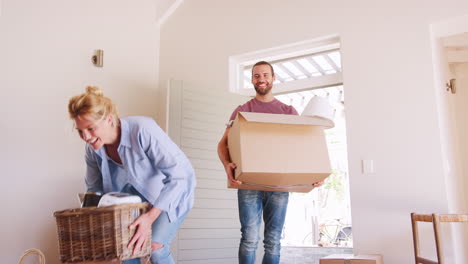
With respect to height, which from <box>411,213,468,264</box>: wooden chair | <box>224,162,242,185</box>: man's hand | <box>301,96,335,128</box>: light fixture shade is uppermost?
<box>301,96,335,128</box>: light fixture shade

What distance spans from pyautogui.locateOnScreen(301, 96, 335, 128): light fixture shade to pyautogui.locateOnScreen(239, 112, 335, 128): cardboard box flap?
0.02 metres

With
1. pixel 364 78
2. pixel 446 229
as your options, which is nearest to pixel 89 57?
pixel 364 78

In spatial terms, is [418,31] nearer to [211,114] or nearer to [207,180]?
[211,114]

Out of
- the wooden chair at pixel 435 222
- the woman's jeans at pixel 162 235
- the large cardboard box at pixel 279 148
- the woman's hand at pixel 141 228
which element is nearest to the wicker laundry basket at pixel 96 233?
the woman's hand at pixel 141 228

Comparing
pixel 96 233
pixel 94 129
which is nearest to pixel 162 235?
pixel 96 233

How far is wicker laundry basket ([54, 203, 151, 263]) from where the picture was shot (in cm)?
132

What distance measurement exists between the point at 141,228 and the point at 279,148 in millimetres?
718

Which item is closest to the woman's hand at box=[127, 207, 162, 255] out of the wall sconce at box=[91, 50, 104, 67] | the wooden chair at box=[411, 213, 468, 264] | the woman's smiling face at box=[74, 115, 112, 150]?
the woman's smiling face at box=[74, 115, 112, 150]

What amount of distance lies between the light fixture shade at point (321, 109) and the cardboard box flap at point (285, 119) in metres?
0.02

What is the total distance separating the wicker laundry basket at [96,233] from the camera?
132cm

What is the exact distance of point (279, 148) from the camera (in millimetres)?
1849

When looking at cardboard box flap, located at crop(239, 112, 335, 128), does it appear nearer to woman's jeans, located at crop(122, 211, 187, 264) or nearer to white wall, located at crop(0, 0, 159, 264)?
woman's jeans, located at crop(122, 211, 187, 264)

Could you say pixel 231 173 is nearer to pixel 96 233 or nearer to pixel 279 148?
pixel 279 148

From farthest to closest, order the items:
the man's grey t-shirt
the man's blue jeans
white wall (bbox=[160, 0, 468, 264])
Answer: white wall (bbox=[160, 0, 468, 264]) → the man's grey t-shirt → the man's blue jeans
